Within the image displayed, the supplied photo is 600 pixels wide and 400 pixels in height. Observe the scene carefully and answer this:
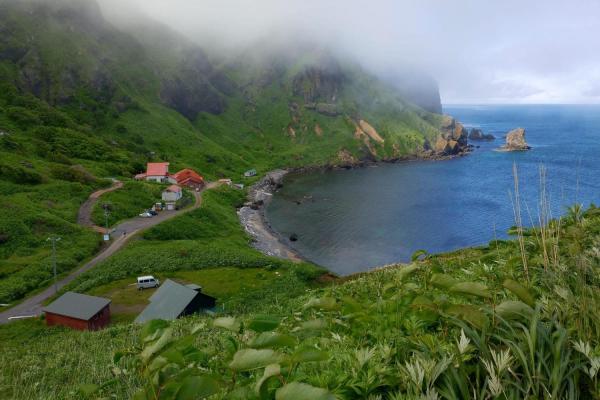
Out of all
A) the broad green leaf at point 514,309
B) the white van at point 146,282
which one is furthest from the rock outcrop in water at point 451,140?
the broad green leaf at point 514,309

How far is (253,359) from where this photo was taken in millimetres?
2770

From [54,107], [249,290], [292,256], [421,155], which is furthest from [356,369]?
[421,155]

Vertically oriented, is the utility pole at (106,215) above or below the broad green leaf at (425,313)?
below

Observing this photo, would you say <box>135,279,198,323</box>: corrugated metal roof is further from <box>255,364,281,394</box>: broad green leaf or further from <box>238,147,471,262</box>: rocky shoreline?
<box>255,364,281,394</box>: broad green leaf

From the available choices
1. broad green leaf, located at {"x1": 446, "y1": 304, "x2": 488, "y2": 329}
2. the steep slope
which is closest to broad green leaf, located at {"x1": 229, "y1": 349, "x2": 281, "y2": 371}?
broad green leaf, located at {"x1": 446, "y1": 304, "x2": 488, "y2": 329}

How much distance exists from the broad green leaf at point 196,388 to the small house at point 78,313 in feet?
115

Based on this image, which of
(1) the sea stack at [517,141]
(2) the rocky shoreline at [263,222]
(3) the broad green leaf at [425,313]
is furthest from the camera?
(1) the sea stack at [517,141]

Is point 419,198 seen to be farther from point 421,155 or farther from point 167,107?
point 167,107

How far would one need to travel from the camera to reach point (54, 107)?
121750mm

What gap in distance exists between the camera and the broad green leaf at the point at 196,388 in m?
2.70

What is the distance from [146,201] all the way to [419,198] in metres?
70.1

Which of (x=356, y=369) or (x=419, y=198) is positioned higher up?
(x=356, y=369)

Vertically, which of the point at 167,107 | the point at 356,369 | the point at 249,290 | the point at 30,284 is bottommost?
the point at 249,290

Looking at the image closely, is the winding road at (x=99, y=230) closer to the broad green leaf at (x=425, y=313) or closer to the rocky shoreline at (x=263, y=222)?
the rocky shoreline at (x=263, y=222)
